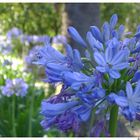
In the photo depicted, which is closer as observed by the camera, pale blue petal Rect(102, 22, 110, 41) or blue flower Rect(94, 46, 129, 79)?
blue flower Rect(94, 46, 129, 79)

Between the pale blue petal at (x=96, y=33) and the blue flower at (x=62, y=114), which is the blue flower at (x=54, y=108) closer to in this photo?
the blue flower at (x=62, y=114)

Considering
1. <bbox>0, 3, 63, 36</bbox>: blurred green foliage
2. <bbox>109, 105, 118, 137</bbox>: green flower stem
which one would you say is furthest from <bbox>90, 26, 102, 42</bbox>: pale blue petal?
<bbox>0, 3, 63, 36</bbox>: blurred green foliage

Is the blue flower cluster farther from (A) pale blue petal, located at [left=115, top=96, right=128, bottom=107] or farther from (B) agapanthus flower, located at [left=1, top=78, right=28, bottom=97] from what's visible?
(B) agapanthus flower, located at [left=1, top=78, right=28, bottom=97]

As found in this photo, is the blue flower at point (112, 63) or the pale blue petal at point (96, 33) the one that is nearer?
the blue flower at point (112, 63)

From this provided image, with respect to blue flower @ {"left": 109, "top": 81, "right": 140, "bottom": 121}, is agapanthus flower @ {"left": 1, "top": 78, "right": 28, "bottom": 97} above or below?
below

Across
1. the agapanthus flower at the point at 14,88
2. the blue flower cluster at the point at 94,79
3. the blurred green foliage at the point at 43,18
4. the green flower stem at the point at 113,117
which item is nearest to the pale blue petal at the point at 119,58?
the blue flower cluster at the point at 94,79

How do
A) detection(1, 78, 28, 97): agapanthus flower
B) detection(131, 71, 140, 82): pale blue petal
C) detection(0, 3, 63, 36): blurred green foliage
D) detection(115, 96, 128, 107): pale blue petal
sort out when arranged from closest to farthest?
detection(115, 96, 128, 107): pale blue petal < detection(131, 71, 140, 82): pale blue petal < detection(1, 78, 28, 97): agapanthus flower < detection(0, 3, 63, 36): blurred green foliage

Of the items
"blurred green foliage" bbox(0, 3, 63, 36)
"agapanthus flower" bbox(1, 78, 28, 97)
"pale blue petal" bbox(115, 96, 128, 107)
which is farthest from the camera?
"blurred green foliage" bbox(0, 3, 63, 36)

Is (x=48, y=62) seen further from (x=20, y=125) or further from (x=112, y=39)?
(x=20, y=125)

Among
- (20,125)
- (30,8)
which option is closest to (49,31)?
(30,8)
